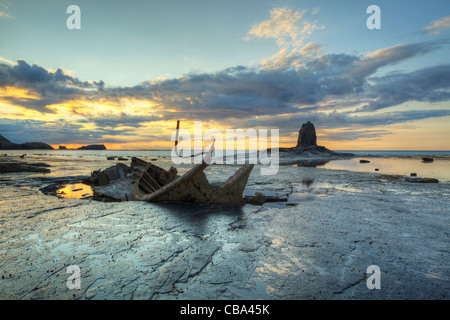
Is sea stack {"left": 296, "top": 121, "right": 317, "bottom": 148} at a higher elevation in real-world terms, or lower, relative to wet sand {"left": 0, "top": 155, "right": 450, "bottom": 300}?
higher

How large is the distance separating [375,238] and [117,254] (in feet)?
17.6

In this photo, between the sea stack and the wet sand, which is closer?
the wet sand

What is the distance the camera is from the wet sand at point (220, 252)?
2758mm

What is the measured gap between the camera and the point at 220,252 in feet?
12.6

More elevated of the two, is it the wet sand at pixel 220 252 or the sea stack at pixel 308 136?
the sea stack at pixel 308 136

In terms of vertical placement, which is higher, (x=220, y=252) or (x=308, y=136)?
(x=308, y=136)

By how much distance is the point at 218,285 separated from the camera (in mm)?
2852

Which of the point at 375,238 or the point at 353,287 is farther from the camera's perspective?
the point at 375,238

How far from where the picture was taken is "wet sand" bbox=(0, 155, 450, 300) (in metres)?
2.76

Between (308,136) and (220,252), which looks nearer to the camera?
(220,252)

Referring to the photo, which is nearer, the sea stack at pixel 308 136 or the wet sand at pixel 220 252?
the wet sand at pixel 220 252
